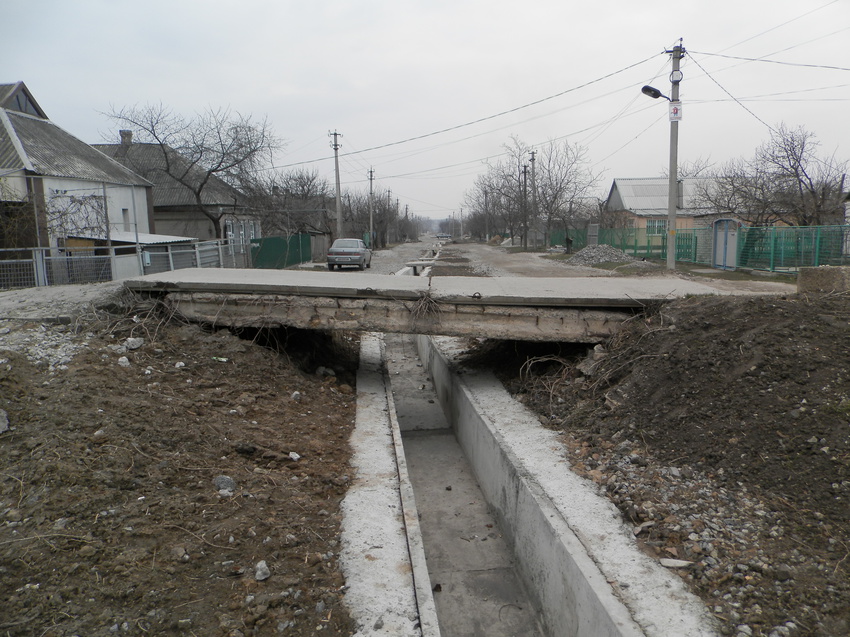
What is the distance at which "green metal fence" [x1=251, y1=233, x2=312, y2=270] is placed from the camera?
26484 mm

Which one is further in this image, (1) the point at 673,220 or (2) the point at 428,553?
(1) the point at 673,220

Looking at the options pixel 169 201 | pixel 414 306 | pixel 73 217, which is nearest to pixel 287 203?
pixel 169 201

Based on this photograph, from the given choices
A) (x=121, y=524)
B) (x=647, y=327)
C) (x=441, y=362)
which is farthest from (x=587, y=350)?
(x=121, y=524)

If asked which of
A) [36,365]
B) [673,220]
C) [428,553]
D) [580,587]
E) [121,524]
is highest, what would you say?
[673,220]

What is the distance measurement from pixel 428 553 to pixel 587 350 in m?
3.57

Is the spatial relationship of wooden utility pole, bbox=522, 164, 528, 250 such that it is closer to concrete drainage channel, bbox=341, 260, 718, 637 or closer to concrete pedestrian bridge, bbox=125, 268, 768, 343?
concrete pedestrian bridge, bbox=125, 268, 768, 343

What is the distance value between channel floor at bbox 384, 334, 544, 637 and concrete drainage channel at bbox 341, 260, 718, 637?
1cm

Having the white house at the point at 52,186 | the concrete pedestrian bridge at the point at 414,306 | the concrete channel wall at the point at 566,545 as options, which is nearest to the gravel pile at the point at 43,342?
the concrete pedestrian bridge at the point at 414,306

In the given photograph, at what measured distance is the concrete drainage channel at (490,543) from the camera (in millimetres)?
3590

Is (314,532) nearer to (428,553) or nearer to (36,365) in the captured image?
(428,553)

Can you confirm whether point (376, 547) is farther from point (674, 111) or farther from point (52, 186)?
A: point (52, 186)

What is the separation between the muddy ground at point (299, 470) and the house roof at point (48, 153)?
16524 millimetres

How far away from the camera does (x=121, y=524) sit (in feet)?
12.8

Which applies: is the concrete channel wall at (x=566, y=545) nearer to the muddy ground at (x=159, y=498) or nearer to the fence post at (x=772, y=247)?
the muddy ground at (x=159, y=498)
